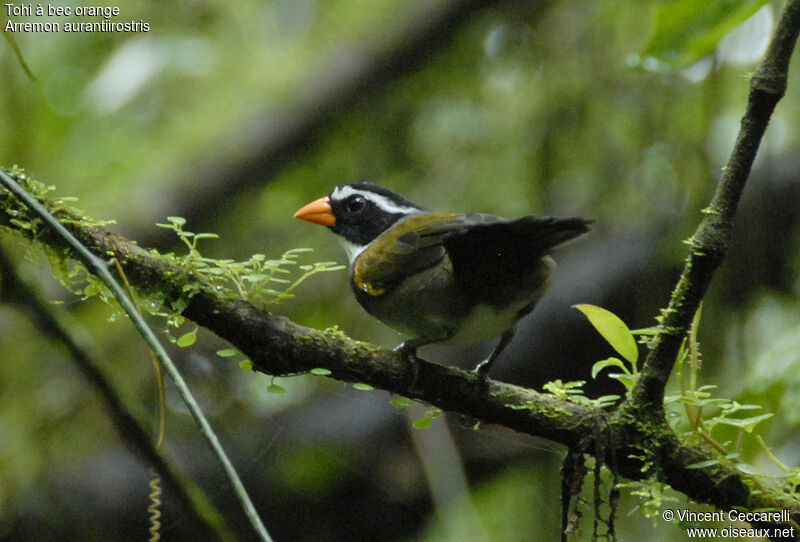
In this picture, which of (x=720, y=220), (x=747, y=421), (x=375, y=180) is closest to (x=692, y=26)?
(x=720, y=220)

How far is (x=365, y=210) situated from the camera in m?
3.80

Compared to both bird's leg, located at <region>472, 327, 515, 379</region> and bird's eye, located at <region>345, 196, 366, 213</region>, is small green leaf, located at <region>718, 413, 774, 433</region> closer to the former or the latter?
bird's leg, located at <region>472, 327, 515, 379</region>

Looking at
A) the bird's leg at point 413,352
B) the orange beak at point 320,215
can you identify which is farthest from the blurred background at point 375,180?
the orange beak at point 320,215

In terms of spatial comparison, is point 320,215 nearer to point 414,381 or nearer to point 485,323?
point 485,323

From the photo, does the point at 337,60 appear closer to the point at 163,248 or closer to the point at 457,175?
the point at 457,175

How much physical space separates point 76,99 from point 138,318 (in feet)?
14.8

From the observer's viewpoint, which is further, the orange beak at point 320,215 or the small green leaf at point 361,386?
the orange beak at point 320,215

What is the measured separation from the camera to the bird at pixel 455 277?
256cm

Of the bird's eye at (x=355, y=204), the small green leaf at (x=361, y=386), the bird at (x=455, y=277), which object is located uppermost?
the bird's eye at (x=355, y=204)

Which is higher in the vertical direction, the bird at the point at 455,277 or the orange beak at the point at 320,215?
the orange beak at the point at 320,215

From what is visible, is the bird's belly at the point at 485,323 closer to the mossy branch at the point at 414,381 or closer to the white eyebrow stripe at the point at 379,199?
the mossy branch at the point at 414,381

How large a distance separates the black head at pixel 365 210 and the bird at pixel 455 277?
0.57 m

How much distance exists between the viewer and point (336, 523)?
3.74m

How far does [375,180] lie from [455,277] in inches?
112
